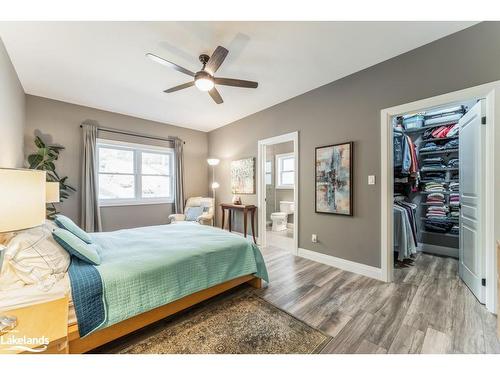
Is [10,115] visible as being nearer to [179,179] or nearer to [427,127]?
[179,179]

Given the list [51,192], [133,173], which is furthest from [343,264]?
[133,173]

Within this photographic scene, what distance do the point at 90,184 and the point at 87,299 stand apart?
3.12 metres

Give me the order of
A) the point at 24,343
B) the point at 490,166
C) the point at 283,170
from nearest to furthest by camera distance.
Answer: the point at 24,343, the point at 490,166, the point at 283,170

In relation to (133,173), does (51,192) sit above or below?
below

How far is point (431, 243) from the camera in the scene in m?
3.53

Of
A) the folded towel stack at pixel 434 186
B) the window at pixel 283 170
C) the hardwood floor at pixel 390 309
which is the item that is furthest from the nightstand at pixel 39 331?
the window at pixel 283 170

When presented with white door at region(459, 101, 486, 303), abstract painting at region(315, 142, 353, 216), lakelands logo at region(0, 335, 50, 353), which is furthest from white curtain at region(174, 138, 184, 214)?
white door at region(459, 101, 486, 303)

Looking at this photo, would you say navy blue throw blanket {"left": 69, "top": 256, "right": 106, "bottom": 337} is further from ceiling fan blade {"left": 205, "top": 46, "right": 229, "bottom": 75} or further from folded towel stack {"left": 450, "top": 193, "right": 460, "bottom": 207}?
folded towel stack {"left": 450, "top": 193, "right": 460, "bottom": 207}

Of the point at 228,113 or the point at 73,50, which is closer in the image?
the point at 73,50

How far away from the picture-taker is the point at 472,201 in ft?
7.27
